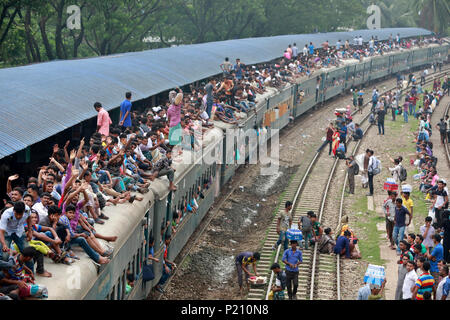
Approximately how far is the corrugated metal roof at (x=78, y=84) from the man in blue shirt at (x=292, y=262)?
5854mm

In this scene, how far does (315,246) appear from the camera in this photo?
18734mm

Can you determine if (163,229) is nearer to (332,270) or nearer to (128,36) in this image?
(332,270)

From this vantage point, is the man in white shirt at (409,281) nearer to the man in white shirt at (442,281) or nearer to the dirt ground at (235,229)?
the man in white shirt at (442,281)

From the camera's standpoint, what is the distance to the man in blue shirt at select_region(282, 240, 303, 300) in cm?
1448

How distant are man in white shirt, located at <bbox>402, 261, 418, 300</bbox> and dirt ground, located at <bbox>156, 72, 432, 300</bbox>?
133 inches

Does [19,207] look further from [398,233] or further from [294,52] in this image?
[294,52]

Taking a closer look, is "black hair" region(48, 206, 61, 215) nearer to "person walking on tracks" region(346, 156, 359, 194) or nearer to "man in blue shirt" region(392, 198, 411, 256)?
"man in blue shirt" region(392, 198, 411, 256)

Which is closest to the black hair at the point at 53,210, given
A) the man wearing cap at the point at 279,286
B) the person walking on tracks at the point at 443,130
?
the man wearing cap at the point at 279,286

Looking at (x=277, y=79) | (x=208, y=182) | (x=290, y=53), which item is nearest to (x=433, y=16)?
(x=290, y=53)

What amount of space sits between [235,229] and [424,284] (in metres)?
8.96

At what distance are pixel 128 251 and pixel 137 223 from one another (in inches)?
27.6

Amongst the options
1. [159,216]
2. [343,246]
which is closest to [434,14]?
[343,246]

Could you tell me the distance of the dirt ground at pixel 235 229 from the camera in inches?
644
